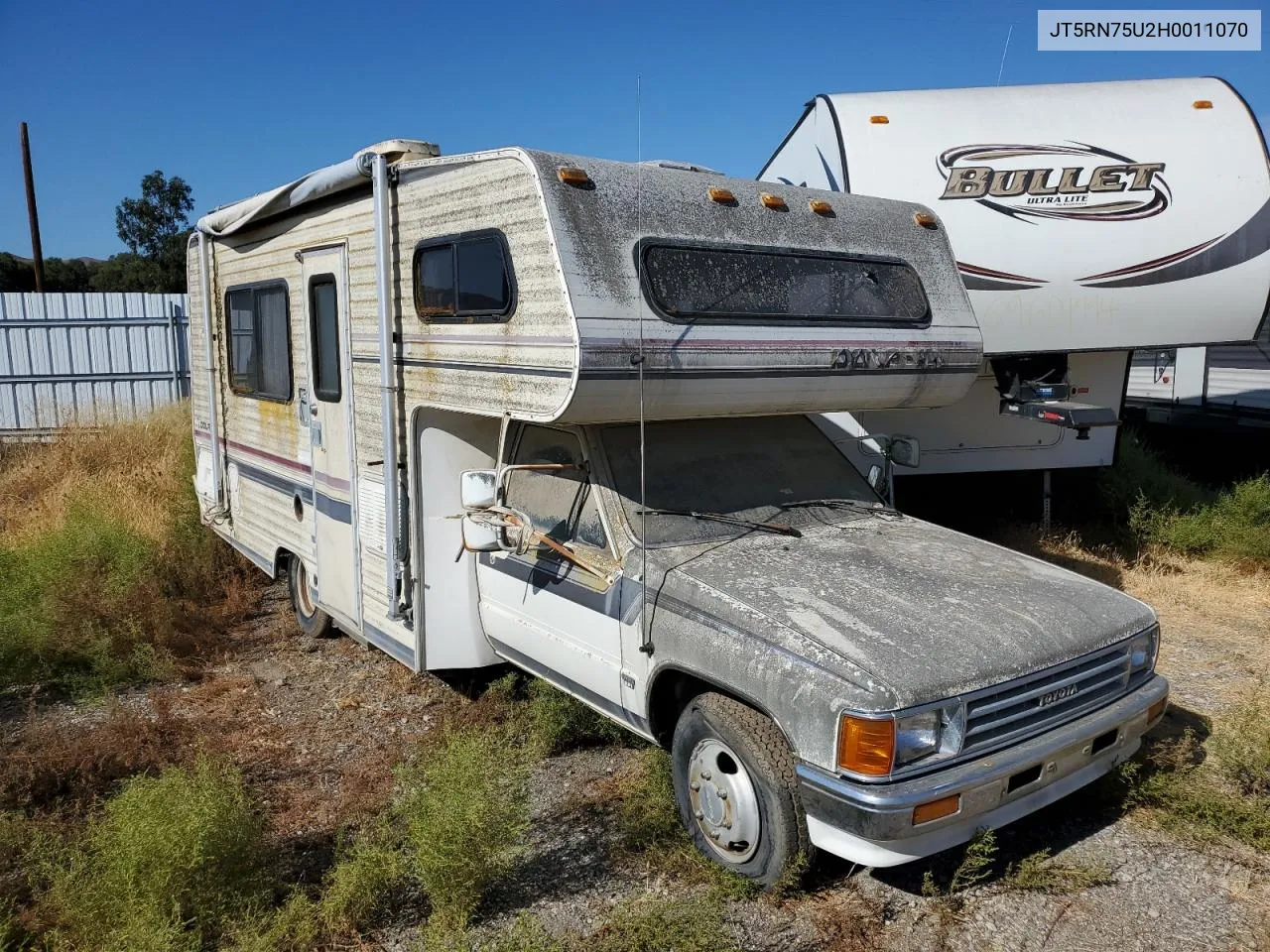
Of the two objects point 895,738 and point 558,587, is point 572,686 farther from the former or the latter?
point 895,738

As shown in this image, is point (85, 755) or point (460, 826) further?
point (85, 755)

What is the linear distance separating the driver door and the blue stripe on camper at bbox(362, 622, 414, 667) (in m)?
0.47

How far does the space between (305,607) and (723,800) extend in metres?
4.00

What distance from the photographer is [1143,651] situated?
156 inches

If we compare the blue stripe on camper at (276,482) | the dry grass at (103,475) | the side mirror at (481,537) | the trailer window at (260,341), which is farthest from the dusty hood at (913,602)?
the dry grass at (103,475)

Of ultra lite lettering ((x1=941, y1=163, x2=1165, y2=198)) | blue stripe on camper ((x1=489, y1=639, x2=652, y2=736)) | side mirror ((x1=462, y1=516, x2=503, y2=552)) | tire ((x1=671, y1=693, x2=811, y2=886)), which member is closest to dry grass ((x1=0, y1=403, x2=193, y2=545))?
blue stripe on camper ((x1=489, y1=639, x2=652, y2=736))

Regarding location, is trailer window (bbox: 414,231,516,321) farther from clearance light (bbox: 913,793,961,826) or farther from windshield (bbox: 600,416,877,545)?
clearance light (bbox: 913,793,961,826)

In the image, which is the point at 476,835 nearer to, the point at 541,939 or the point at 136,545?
the point at 541,939

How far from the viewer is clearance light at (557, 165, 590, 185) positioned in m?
3.94

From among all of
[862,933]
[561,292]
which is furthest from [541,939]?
[561,292]

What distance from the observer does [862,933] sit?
3.41 m

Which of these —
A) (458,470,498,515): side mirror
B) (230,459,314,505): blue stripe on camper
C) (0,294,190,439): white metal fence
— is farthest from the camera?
(0,294,190,439): white metal fence

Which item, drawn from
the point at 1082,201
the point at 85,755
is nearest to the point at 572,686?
the point at 85,755

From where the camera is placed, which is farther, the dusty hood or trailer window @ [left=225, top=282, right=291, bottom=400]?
trailer window @ [left=225, top=282, right=291, bottom=400]
